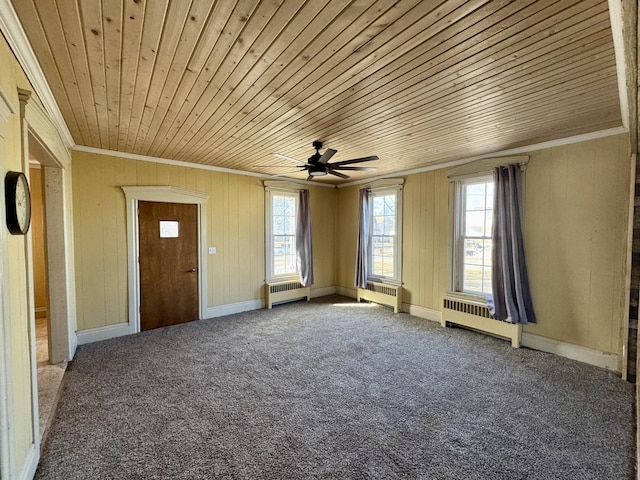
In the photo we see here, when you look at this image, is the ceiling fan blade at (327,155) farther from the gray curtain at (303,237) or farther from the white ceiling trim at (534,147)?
the gray curtain at (303,237)

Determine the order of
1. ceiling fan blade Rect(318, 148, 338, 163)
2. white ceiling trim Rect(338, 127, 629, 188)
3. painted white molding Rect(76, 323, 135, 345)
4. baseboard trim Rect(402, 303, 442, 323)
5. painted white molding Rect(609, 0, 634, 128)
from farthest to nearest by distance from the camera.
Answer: baseboard trim Rect(402, 303, 442, 323) → painted white molding Rect(76, 323, 135, 345) → ceiling fan blade Rect(318, 148, 338, 163) → white ceiling trim Rect(338, 127, 629, 188) → painted white molding Rect(609, 0, 634, 128)

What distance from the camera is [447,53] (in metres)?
1.80

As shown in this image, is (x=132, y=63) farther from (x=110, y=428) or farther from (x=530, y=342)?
(x=530, y=342)

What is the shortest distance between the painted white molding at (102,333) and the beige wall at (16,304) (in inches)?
90.8

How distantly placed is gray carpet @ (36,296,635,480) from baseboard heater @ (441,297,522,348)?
170 mm

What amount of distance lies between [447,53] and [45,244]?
13.8 ft

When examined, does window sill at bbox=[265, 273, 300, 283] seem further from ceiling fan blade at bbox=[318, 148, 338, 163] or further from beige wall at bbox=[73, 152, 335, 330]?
ceiling fan blade at bbox=[318, 148, 338, 163]

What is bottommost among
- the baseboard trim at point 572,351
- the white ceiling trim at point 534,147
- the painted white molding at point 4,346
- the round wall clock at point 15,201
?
the baseboard trim at point 572,351

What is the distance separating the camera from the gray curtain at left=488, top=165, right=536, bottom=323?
3.72 metres

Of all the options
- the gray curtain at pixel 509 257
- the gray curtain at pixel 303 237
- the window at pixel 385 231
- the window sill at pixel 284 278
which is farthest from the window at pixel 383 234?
the gray curtain at pixel 509 257

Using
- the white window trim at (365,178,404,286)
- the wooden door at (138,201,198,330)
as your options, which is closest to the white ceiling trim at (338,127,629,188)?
the white window trim at (365,178,404,286)

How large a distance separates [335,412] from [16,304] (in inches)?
88.7

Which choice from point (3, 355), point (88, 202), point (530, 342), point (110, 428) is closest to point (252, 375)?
point (110, 428)

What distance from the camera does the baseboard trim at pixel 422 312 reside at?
4803 millimetres
